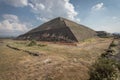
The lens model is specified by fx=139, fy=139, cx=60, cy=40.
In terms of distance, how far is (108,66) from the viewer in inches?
341

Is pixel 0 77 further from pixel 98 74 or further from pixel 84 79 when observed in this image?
pixel 98 74

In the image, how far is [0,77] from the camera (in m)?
10.8

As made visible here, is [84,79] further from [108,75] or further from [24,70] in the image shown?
[24,70]

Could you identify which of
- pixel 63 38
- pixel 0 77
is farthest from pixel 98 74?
pixel 63 38

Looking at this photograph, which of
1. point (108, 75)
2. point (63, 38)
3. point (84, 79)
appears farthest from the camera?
point (63, 38)

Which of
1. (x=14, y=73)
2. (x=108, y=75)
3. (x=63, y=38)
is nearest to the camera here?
(x=108, y=75)

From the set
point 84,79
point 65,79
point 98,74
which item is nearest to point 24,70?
point 65,79

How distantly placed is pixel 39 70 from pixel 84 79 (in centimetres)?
407

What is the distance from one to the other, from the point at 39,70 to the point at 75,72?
10.2ft

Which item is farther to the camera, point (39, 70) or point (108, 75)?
point (39, 70)

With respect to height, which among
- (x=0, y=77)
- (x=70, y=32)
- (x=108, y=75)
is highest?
(x=70, y=32)

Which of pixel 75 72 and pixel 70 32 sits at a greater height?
pixel 70 32

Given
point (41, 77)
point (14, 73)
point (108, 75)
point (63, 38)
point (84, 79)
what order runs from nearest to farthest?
point (108, 75), point (84, 79), point (41, 77), point (14, 73), point (63, 38)

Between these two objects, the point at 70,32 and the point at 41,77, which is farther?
the point at 70,32
